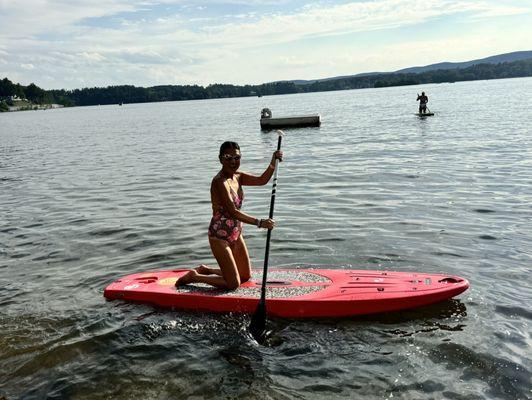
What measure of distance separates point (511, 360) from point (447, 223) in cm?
585

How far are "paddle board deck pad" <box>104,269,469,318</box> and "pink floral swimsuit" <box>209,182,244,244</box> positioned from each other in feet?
2.84

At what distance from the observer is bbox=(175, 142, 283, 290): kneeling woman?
23.6ft

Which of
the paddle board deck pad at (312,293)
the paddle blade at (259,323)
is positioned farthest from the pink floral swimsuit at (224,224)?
the paddle blade at (259,323)

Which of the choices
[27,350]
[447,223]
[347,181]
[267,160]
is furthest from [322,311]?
[267,160]

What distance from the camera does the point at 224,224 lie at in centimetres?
749

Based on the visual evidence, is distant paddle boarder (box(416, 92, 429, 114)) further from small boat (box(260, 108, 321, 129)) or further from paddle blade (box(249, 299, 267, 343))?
paddle blade (box(249, 299, 267, 343))

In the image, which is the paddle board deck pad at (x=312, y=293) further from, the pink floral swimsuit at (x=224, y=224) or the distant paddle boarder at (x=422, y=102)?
the distant paddle boarder at (x=422, y=102)

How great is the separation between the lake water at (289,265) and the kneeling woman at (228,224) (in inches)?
25.9

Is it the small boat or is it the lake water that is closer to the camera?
the lake water

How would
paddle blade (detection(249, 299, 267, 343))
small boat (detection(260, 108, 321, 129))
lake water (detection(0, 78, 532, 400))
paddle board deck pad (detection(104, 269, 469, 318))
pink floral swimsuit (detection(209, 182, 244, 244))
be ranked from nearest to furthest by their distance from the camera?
lake water (detection(0, 78, 532, 400))
paddle blade (detection(249, 299, 267, 343))
paddle board deck pad (detection(104, 269, 469, 318))
pink floral swimsuit (detection(209, 182, 244, 244))
small boat (detection(260, 108, 321, 129))

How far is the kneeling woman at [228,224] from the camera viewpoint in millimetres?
7184

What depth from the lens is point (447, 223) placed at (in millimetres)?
11414

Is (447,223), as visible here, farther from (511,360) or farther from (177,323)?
(177,323)

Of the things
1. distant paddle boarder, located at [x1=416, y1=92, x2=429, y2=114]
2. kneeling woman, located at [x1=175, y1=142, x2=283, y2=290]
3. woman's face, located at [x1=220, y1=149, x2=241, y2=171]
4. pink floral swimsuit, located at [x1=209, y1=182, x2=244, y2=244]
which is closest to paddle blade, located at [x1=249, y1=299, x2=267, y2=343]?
kneeling woman, located at [x1=175, y1=142, x2=283, y2=290]
